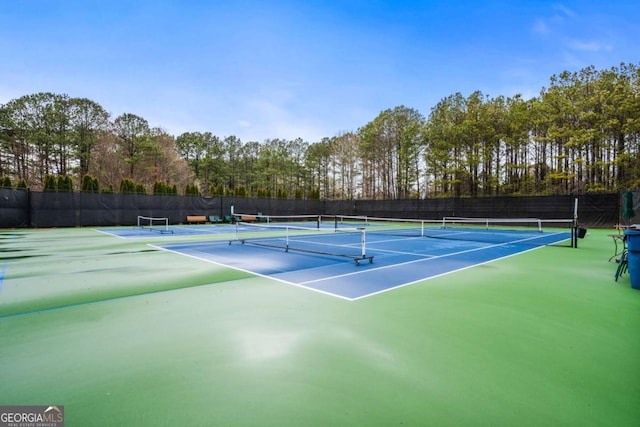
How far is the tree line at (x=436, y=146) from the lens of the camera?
22.4m

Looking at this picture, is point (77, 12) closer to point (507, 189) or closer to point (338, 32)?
point (338, 32)

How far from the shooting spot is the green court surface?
182 centimetres

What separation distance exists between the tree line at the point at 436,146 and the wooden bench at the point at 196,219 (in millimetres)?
2987

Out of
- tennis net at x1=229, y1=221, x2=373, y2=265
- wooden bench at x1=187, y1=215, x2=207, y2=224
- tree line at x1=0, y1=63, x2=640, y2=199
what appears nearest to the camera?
tennis net at x1=229, y1=221, x2=373, y2=265

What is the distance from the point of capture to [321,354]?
2564 millimetres

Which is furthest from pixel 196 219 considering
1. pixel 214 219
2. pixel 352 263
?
pixel 352 263

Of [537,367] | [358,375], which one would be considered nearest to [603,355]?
[537,367]

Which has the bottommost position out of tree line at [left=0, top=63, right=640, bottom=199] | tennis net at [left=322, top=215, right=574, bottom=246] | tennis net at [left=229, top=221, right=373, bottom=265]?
tennis net at [left=322, top=215, right=574, bottom=246]

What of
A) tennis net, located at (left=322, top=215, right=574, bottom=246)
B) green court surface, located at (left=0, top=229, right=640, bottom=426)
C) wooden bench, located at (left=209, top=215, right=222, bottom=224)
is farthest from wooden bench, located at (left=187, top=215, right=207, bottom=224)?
green court surface, located at (left=0, top=229, right=640, bottom=426)

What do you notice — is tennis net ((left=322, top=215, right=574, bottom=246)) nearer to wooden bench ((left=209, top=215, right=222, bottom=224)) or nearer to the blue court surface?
the blue court surface

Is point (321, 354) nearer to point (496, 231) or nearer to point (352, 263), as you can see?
point (352, 263)

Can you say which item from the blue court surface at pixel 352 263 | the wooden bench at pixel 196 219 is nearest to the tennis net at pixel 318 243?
the blue court surface at pixel 352 263

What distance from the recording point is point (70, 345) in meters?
2.73

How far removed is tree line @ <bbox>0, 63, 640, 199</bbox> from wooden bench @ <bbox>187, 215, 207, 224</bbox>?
299 cm
